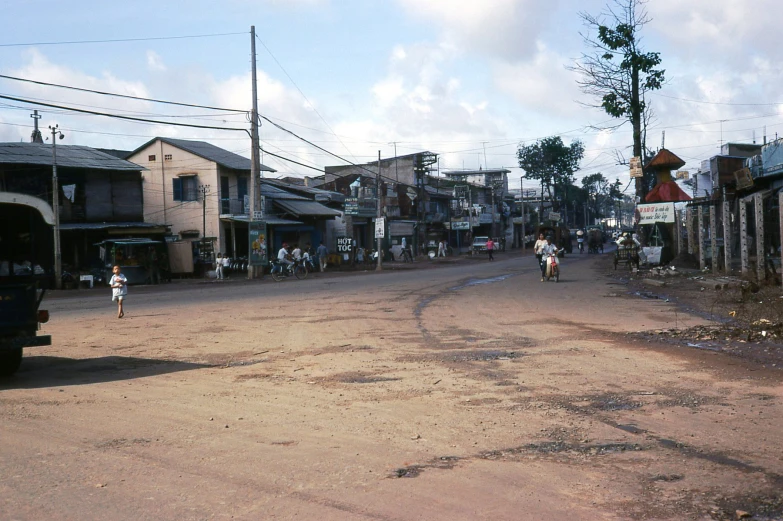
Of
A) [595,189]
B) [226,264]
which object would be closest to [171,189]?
[226,264]

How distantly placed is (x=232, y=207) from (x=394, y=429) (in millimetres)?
42927

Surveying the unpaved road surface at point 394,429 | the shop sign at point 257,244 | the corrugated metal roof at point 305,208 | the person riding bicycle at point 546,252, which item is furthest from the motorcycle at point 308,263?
the unpaved road surface at point 394,429

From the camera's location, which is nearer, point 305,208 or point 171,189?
point 171,189

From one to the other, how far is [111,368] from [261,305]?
33.8 ft

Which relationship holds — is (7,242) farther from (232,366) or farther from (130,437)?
(130,437)

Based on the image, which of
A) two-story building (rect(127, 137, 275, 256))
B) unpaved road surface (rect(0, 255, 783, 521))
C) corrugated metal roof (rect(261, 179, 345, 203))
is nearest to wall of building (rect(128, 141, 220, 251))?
two-story building (rect(127, 137, 275, 256))

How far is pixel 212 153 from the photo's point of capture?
49469mm

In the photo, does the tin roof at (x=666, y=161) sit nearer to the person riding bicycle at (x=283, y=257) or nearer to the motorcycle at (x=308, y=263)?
the person riding bicycle at (x=283, y=257)

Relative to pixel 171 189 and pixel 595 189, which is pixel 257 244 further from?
pixel 595 189

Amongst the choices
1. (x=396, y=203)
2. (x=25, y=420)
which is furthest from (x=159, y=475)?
(x=396, y=203)

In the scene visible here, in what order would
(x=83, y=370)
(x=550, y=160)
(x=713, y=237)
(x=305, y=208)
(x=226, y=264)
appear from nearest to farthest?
(x=83, y=370), (x=713, y=237), (x=226, y=264), (x=305, y=208), (x=550, y=160)

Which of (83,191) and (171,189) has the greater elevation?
(171,189)

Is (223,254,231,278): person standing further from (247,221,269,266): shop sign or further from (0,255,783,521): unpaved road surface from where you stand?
(0,255,783,521): unpaved road surface

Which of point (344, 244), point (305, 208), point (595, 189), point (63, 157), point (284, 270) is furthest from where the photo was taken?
point (595, 189)
